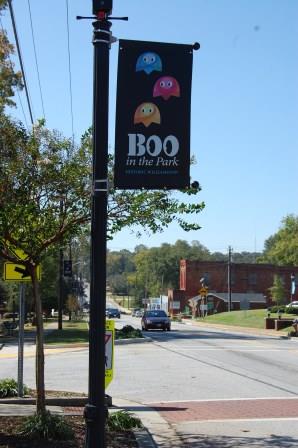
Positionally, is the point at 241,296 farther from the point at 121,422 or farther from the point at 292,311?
the point at 121,422

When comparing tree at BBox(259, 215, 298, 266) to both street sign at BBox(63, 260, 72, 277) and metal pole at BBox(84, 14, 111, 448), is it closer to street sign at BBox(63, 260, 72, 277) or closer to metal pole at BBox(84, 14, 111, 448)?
street sign at BBox(63, 260, 72, 277)

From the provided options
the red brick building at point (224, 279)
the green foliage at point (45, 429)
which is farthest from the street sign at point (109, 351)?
the red brick building at point (224, 279)

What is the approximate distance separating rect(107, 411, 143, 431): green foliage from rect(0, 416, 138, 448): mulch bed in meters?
0.19

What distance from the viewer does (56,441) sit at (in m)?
7.20

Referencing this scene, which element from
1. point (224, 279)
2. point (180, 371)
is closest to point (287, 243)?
point (224, 279)

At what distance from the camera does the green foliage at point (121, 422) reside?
8.46m

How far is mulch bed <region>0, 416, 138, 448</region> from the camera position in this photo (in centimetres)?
701

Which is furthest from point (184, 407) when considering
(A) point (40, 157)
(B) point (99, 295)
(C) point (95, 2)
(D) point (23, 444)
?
(C) point (95, 2)

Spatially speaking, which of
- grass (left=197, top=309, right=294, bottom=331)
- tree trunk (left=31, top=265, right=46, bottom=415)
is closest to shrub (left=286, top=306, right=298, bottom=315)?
grass (left=197, top=309, right=294, bottom=331)

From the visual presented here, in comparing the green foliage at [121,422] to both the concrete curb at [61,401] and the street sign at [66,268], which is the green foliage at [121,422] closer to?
the concrete curb at [61,401]

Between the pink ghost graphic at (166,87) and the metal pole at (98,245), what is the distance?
0.44 meters

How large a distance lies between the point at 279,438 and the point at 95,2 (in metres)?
5.83

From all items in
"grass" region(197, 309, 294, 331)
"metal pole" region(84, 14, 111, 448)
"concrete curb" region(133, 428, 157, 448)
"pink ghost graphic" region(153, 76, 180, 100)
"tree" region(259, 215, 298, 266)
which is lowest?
"grass" region(197, 309, 294, 331)

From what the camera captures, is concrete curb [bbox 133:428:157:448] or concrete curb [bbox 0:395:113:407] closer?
concrete curb [bbox 133:428:157:448]
